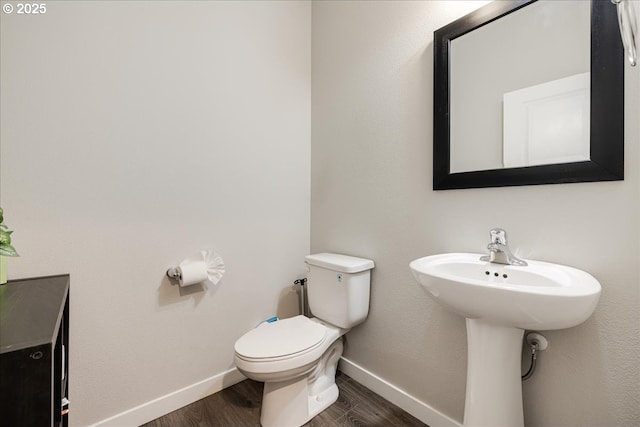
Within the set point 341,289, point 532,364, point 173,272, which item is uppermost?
point 173,272

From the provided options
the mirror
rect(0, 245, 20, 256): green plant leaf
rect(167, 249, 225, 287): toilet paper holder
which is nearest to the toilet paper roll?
rect(167, 249, 225, 287): toilet paper holder

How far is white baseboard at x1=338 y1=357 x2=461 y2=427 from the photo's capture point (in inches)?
49.8

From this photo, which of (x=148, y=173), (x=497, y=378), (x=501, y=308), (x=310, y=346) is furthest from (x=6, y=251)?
(x=497, y=378)

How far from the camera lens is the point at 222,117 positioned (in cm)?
157

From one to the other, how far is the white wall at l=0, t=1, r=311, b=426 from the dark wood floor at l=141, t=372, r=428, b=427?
5.4 inches

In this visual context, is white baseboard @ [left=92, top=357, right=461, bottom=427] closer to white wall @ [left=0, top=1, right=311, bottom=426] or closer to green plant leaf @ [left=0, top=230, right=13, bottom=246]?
white wall @ [left=0, top=1, right=311, bottom=426]

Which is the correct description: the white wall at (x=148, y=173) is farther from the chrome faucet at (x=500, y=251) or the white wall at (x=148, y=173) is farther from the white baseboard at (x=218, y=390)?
the chrome faucet at (x=500, y=251)

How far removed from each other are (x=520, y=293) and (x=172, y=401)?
64.6 inches

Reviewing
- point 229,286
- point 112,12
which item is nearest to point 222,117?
point 112,12

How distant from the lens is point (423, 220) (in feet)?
4.39

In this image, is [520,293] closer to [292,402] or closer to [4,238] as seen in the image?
[292,402]

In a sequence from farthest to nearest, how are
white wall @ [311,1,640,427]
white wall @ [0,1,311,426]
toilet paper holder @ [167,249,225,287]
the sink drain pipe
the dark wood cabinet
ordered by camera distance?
toilet paper holder @ [167,249,225,287], white wall @ [0,1,311,426], the sink drain pipe, white wall @ [311,1,640,427], the dark wood cabinet

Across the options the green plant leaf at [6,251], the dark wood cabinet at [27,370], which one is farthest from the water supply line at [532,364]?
the green plant leaf at [6,251]

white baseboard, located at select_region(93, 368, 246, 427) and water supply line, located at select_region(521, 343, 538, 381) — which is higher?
water supply line, located at select_region(521, 343, 538, 381)
